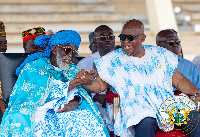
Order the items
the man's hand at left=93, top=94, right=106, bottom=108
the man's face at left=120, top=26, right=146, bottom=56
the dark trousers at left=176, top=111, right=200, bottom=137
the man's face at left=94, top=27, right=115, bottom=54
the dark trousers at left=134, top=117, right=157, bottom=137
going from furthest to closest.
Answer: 1. the man's face at left=94, top=27, right=115, bottom=54
2. the man's hand at left=93, top=94, right=106, bottom=108
3. the man's face at left=120, top=26, right=146, bottom=56
4. the dark trousers at left=176, top=111, right=200, bottom=137
5. the dark trousers at left=134, top=117, right=157, bottom=137

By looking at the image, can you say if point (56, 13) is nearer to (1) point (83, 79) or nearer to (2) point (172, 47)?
(2) point (172, 47)

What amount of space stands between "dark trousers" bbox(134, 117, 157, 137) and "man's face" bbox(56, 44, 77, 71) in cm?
100

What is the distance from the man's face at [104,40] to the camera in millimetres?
5895

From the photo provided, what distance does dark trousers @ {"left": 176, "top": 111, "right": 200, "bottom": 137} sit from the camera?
443cm

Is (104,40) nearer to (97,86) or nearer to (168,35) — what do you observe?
(168,35)

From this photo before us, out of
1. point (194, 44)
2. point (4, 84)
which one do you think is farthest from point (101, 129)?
point (194, 44)

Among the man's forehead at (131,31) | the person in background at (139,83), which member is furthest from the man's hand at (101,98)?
the man's forehead at (131,31)

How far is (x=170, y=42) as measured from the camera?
5707 mm

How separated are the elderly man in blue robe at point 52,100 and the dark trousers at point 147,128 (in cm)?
35

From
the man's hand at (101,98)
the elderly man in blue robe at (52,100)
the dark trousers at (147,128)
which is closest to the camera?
the elderly man in blue robe at (52,100)

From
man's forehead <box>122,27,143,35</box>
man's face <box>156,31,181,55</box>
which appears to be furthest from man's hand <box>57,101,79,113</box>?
man's face <box>156,31,181,55</box>

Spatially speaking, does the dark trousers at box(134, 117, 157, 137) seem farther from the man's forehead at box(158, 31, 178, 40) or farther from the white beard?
the man's forehead at box(158, 31, 178, 40)

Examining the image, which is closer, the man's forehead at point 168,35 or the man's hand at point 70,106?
the man's hand at point 70,106

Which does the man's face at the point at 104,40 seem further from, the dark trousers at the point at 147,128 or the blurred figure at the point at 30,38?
the dark trousers at the point at 147,128
